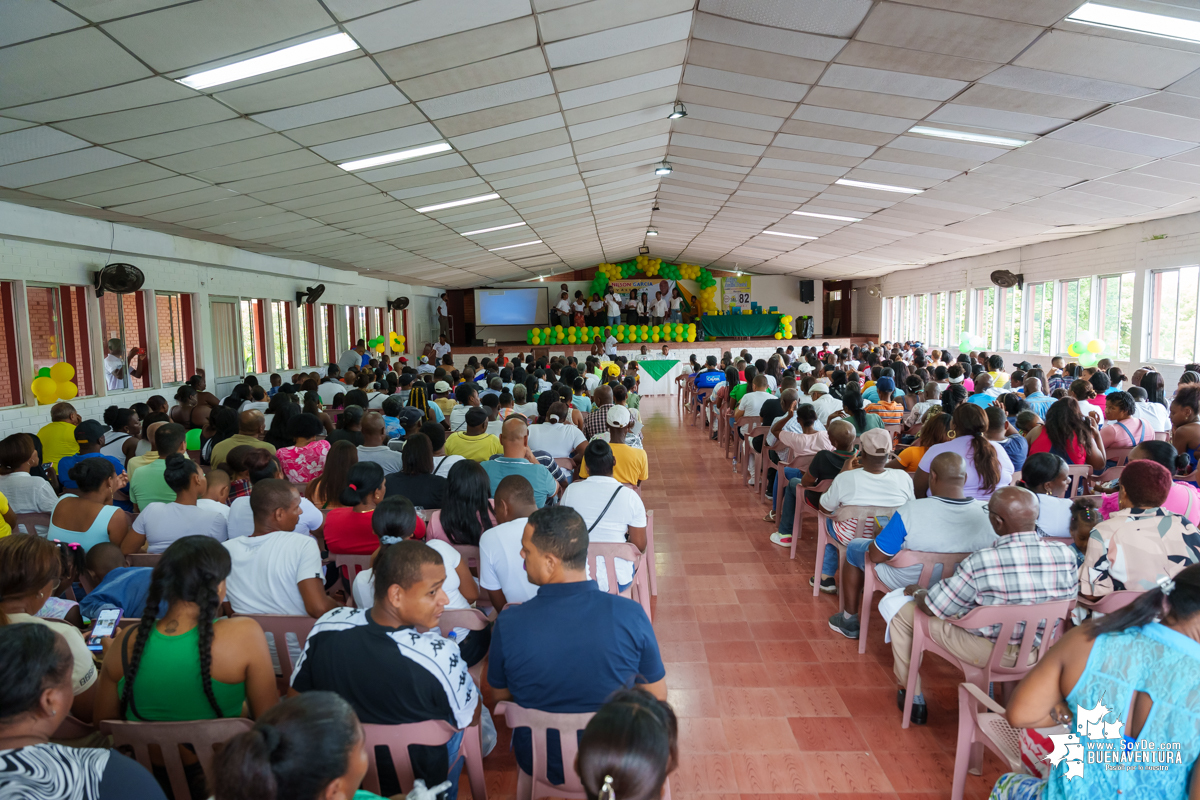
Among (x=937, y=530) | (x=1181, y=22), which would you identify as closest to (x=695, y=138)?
(x=1181, y=22)

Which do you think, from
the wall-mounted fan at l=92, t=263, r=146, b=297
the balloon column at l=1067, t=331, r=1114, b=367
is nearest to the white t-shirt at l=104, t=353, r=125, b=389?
the wall-mounted fan at l=92, t=263, r=146, b=297

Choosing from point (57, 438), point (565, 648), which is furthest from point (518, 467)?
point (57, 438)

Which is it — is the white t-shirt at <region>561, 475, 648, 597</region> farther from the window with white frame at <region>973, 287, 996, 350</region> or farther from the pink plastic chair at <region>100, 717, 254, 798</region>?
the window with white frame at <region>973, 287, 996, 350</region>

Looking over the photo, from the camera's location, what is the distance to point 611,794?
1.19 m

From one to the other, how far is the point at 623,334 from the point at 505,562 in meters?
17.6

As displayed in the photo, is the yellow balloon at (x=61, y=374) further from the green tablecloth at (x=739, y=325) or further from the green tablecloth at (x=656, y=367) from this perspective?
the green tablecloth at (x=739, y=325)

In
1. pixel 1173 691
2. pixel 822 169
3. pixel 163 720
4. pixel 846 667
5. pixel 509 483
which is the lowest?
pixel 846 667

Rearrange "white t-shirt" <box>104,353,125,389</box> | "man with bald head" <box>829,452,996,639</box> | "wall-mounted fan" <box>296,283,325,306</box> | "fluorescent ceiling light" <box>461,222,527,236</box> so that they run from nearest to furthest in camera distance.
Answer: "man with bald head" <box>829,452,996,639</box>
"white t-shirt" <box>104,353,125,389</box>
"fluorescent ceiling light" <box>461,222,527,236</box>
"wall-mounted fan" <box>296,283,325,306</box>

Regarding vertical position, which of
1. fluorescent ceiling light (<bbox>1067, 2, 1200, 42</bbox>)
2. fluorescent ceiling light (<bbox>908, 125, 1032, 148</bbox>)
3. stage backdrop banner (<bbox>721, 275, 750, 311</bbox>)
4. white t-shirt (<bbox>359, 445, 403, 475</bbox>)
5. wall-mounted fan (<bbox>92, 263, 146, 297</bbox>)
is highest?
fluorescent ceiling light (<bbox>908, 125, 1032, 148</bbox>)

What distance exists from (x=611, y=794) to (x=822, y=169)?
9.09 m

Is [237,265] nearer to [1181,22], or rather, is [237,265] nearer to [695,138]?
[695,138]

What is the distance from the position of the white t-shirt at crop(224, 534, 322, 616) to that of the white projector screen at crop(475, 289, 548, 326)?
20259 millimetres

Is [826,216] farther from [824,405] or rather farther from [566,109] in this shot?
[566,109]

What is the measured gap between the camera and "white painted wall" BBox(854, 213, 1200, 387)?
9.70m
